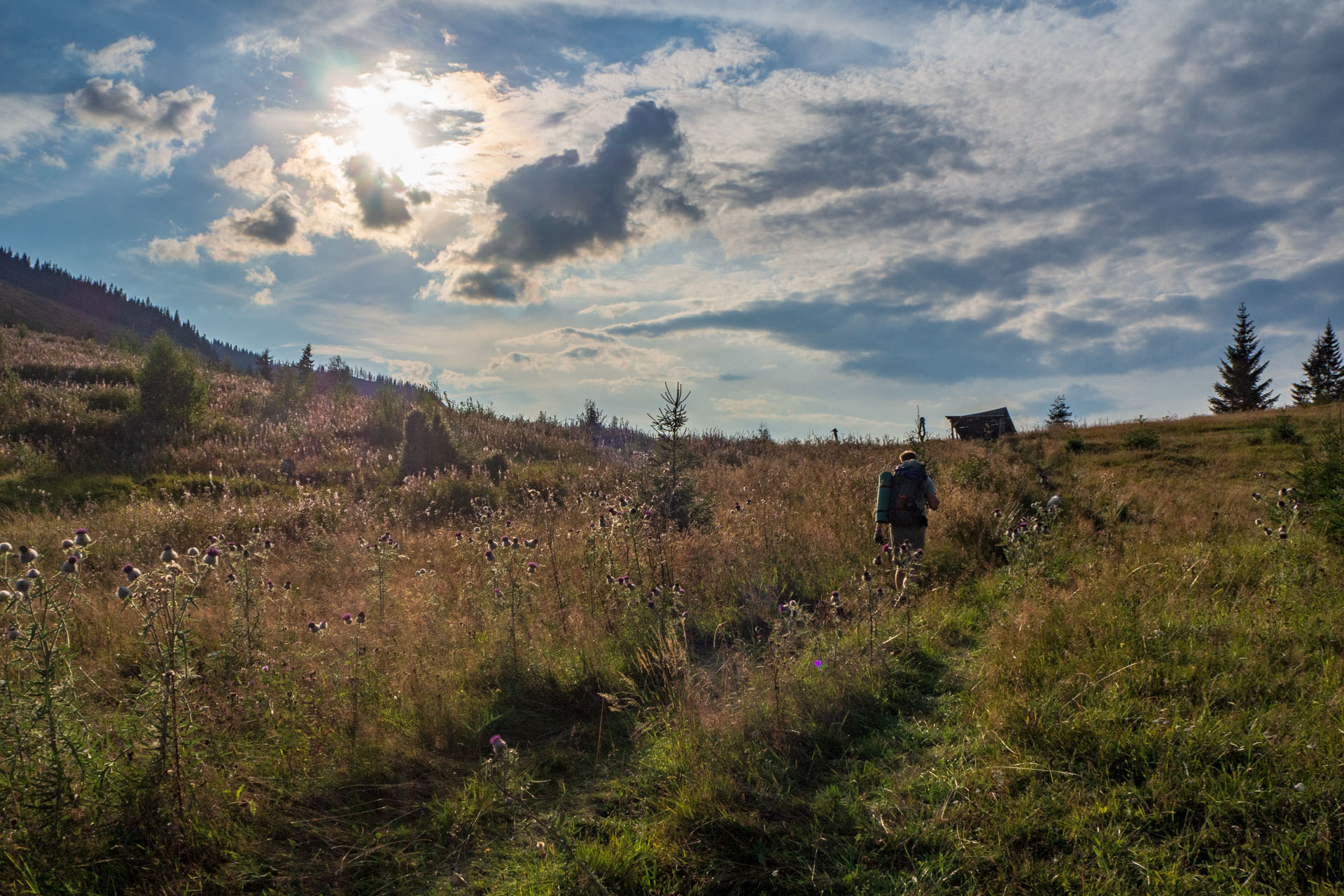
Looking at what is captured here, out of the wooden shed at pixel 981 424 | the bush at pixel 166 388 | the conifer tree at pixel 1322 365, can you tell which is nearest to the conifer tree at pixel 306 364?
the bush at pixel 166 388

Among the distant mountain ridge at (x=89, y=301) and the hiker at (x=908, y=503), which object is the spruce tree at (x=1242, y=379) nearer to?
the hiker at (x=908, y=503)

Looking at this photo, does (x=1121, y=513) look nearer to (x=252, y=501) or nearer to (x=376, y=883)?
(x=376, y=883)

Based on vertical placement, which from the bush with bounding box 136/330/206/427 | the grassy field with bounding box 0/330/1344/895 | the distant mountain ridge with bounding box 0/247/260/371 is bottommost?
the grassy field with bounding box 0/330/1344/895

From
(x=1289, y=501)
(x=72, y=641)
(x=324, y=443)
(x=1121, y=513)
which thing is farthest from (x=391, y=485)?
(x=1289, y=501)

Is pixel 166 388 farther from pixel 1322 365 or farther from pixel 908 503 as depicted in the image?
pixel 1322 365

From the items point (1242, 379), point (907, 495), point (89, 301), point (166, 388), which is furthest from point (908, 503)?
point (89, 301)

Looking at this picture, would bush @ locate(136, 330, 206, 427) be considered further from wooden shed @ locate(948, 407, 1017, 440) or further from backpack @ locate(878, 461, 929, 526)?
wooden shed @ locate(948, 407, 1017, 440)

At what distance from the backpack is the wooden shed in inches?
799

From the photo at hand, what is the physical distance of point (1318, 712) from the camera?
4.17 m

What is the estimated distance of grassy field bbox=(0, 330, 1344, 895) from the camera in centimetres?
348

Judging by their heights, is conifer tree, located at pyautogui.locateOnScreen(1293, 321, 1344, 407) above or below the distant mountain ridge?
below

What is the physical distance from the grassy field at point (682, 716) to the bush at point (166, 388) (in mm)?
12172

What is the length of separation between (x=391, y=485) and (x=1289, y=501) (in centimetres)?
1771

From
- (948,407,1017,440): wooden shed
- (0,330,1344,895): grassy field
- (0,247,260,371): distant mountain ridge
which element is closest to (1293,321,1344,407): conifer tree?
(948,407,1017,440): wooden shed
